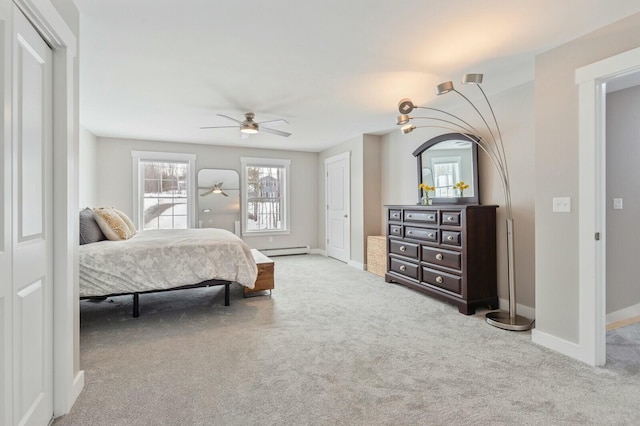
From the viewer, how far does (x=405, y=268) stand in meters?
4.17

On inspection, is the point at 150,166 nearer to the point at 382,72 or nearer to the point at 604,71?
the point at 382,72

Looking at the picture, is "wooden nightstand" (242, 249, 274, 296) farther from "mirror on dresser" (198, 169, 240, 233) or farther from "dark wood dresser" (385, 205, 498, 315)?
"mirror on dresser" (198, 169, 240, 233)

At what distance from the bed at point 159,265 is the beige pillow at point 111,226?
8 cm

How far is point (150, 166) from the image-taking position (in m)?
6.03

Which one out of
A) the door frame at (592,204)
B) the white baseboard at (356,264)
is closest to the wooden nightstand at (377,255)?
the white baseboard at (356,264)

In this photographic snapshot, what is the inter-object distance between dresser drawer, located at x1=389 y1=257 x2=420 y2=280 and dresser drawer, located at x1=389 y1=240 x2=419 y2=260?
110mm

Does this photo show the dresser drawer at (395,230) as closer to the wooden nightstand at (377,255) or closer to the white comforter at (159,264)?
the wooden nightstand at (377,255)

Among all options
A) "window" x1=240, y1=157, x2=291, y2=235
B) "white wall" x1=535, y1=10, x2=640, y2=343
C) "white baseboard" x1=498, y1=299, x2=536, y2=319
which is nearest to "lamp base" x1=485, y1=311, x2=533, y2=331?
"white baseboard" x1=498, y1=299, x2=536, y2=319

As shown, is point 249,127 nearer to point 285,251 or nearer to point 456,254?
point 456,254

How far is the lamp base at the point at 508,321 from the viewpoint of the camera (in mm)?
2854

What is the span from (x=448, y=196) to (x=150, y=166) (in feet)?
17.2

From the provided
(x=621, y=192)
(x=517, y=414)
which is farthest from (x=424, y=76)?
(x=517, y=414)

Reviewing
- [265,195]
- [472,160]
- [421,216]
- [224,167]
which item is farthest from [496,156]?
[224,167]

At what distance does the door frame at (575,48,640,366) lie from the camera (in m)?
2.21
